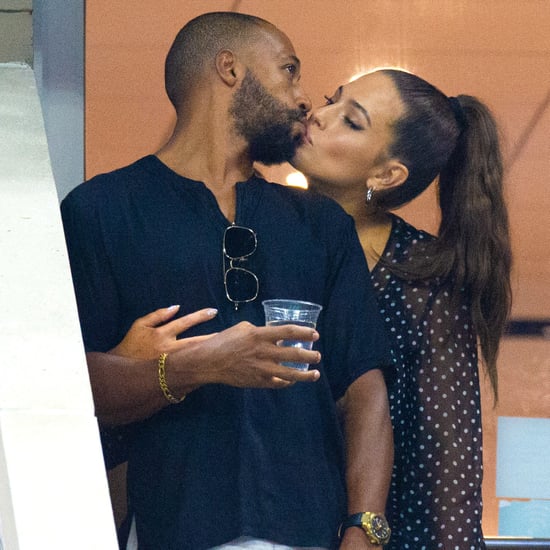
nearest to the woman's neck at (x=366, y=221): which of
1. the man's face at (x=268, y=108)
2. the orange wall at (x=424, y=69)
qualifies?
the orange wall at (x=424, y=69)

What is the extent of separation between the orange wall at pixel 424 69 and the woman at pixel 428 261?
69mm

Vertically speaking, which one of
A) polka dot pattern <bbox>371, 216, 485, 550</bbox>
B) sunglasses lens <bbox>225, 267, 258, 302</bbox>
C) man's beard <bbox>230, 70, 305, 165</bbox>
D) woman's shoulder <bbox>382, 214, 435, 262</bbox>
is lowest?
polka dot pattern <bbox>371, 216, 485, 550</bbox>

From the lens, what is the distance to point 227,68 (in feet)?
10.6

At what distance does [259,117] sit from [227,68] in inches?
6.2

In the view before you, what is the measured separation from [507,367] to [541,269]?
32 centimetres

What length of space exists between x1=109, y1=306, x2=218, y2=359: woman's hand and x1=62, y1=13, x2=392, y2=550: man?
4 cm

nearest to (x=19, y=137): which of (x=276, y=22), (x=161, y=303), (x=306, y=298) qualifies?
(x=161, y=303)

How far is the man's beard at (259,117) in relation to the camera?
3.20m

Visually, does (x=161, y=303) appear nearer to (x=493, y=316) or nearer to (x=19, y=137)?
(x=19, y=137)

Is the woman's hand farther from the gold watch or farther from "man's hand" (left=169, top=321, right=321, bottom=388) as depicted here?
the gold watch

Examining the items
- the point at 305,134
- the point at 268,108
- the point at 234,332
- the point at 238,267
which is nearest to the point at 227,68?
the point at 268,108

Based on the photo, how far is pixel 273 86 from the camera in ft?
10.5

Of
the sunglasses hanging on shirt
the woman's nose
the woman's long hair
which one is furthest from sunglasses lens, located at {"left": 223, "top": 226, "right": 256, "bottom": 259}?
the woman's long hair

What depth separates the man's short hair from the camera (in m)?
3.29
